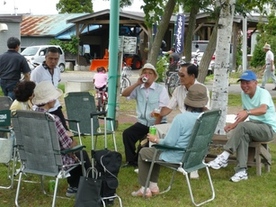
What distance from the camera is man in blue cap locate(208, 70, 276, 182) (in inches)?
281

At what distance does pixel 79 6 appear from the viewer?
195ft

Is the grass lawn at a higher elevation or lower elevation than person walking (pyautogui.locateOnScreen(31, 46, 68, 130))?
lower

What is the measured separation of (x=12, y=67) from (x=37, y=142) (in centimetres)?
437

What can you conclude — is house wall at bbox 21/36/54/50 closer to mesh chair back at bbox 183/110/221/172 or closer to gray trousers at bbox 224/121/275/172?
gray trousers at bbox 224/121/275/172

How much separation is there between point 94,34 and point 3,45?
1394 cm

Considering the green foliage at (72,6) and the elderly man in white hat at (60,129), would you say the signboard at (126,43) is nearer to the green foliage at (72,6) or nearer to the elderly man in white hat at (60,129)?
the elderly man in white hat at (60,129)

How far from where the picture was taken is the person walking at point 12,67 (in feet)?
32.1

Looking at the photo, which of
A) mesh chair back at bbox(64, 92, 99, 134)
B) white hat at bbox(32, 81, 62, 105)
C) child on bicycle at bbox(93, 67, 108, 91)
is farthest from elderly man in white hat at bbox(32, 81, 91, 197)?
child on bicycle at bbox(93, 67, 108, 91)

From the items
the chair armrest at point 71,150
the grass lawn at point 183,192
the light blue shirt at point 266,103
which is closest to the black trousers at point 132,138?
the grass lawn at point 183,192

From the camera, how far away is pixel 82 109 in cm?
862

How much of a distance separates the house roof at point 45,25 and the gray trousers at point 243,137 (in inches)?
1346

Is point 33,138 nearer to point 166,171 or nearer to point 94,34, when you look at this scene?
point 166,171

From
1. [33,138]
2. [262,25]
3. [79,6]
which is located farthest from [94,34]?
[33,138]

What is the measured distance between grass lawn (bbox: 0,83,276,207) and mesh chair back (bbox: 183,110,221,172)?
0.40 metres
